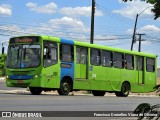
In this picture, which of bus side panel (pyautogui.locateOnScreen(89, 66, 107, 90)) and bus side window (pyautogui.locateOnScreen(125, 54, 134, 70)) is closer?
bus side panel (pyautogui.locateOnScreen(89, 66, 107, 90))

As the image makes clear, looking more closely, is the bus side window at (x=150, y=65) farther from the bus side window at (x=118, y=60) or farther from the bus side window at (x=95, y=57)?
the bus side window at (x=95, y=57)

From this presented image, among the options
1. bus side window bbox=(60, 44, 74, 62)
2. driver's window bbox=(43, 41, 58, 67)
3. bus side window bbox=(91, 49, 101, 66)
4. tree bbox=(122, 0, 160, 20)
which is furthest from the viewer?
bus side window bbox=(91, 49, 101, 66)

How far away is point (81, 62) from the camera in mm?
24641

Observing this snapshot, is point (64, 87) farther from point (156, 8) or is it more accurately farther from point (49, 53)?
point (156, 8)

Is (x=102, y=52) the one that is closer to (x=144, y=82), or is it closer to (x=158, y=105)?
(x=144, y=82)

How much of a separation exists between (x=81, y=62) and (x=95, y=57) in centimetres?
140

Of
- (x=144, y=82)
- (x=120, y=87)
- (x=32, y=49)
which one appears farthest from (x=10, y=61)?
(x=144, y=82)

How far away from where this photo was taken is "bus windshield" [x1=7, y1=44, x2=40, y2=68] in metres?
22.7

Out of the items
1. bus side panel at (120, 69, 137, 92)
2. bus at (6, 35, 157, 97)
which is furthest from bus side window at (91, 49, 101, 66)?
bus side panel at (120, 69, 137, 92)

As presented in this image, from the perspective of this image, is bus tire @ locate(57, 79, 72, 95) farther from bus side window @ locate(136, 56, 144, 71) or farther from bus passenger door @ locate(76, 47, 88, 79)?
bus side window @ locate(136, 56, 144, 71)

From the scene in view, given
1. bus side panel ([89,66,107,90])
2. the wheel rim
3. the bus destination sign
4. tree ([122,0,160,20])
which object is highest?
the bus destination sign

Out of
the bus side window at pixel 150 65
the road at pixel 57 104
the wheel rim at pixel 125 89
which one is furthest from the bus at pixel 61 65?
the road at pixel 57 104

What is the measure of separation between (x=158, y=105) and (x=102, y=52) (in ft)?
72.5

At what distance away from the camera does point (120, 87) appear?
2839cm
